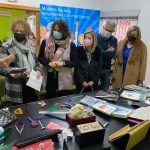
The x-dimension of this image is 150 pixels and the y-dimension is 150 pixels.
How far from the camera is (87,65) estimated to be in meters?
2.24

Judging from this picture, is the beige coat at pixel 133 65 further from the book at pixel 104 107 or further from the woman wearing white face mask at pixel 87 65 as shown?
the book at pixel 104 107

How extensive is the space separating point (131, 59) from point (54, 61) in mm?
1150

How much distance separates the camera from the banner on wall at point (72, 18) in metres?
3.87

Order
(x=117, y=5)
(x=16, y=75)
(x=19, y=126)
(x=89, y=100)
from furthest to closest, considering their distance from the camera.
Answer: (x=117, y=5), (x=16, y=75), (x=89, y=100), (x=19, y=126)

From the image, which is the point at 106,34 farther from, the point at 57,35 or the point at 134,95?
the point at 134,95

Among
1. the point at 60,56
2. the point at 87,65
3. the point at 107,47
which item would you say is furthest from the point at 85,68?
the point at 107,47

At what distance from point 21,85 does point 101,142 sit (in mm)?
1199

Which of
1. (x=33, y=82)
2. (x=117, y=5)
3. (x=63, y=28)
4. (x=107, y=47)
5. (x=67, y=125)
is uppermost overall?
(x=117, y=5)

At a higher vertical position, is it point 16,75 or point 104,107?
point 16,75

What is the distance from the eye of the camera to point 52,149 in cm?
99

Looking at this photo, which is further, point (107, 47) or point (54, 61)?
point (107, 47)

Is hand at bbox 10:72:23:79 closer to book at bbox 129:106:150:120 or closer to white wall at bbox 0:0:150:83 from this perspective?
book at bbox 129:106:150:120

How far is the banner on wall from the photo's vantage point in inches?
Answer: 152

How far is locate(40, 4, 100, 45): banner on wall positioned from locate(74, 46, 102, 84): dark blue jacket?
161cm
